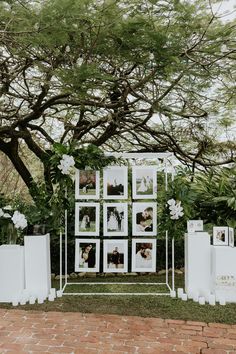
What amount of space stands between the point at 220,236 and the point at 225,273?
463mm

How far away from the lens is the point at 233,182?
5508 mm

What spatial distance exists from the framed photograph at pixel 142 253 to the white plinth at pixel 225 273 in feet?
2.61

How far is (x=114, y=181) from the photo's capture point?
506 cm

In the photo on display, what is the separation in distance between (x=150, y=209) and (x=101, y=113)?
2.69 metres

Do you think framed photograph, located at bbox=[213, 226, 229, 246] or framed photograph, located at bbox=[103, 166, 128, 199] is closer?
framed photograph, located at bbox=[213, 226, 229, 246]

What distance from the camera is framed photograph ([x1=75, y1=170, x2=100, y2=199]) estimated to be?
5051 millimetres

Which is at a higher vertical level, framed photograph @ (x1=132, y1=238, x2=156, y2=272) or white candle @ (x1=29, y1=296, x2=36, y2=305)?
framed photograph @ (x1=132, y1=238, x2=156, y2=272)

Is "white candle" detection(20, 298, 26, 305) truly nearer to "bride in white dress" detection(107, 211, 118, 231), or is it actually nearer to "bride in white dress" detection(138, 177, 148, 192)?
"bride in white dress" detection(107, 211, 118, 231)

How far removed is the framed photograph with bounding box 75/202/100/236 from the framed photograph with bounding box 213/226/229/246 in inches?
57.7

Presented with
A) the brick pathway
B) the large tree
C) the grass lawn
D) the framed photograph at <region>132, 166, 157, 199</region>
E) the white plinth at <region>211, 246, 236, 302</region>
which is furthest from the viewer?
the framed photograph at <region>132, 166, 157, 199</region>

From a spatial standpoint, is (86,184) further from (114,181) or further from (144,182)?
(144,182)

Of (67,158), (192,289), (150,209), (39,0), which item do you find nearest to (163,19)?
(39,0)

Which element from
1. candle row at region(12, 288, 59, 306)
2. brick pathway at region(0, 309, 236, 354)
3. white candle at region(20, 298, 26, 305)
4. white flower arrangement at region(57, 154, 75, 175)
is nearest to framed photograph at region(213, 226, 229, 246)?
brick pathway at region(0, 309, 236, 354)

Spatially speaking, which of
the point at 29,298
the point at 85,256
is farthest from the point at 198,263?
the point at 29,298
